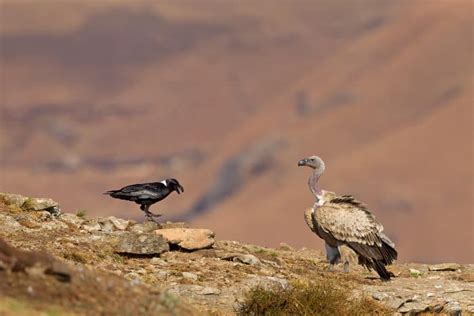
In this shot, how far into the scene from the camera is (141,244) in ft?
71.1

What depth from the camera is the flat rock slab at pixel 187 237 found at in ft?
74.5

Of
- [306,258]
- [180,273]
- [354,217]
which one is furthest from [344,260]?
[180,273]

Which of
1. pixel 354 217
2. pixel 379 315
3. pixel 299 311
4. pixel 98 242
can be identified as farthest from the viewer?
pixel 354 217

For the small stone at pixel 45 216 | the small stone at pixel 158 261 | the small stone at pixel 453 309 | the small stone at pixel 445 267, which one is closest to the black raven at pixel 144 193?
the small stone at pixel 45 216

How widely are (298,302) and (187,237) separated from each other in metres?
4.70

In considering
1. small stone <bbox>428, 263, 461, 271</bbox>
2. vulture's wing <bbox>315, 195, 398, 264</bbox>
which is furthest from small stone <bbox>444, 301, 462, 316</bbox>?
small stone <bbox>428, 263, 461, 271</bbox>

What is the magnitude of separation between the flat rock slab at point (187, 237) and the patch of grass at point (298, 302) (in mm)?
3614

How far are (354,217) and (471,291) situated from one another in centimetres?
302

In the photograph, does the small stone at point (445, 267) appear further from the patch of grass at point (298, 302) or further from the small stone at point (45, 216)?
the small stone at point (45, 216)

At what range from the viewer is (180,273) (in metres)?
20.8

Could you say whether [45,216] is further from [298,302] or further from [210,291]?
[298,302]

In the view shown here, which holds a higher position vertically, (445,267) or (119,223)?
(445,267)

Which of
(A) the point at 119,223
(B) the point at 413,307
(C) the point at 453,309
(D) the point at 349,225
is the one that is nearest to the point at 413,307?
(B) the point at 413,307

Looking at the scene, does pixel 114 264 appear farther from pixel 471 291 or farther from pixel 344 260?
pixel 471 291
